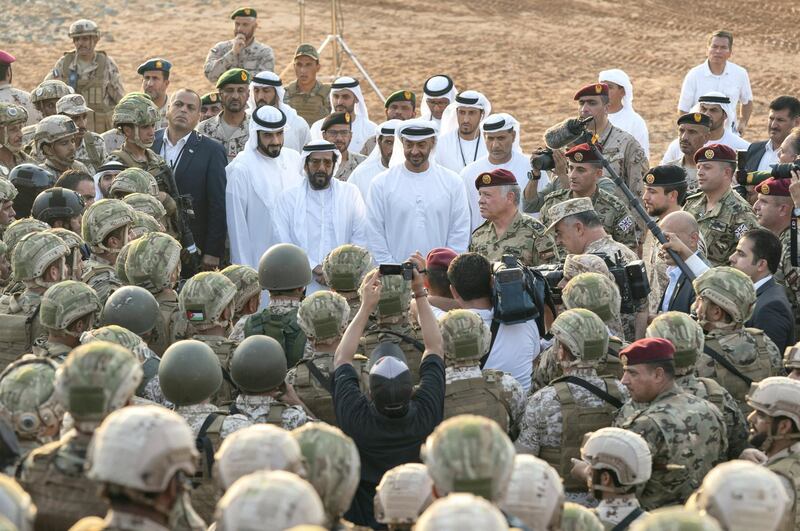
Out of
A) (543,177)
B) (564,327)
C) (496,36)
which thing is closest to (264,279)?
(564,327)

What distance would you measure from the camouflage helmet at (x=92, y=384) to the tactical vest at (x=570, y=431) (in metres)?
2.27

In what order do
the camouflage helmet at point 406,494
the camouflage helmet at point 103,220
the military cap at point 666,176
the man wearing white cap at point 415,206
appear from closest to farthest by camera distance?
the camouflage helmet at point 406,494
the camouflage helmet at point 103,220
the military cap at point 666,176
the man wearing white cap at point 415,206

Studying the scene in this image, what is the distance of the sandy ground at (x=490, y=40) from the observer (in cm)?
2164

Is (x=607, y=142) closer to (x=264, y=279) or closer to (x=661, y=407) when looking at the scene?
(x=264, y=279)

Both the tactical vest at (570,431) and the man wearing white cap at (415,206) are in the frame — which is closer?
the tactical vest at (570,431)

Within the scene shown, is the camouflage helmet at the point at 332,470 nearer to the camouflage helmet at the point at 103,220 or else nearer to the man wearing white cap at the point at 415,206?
the camouflage helmet at the point at 103,220

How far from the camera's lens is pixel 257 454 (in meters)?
4.36

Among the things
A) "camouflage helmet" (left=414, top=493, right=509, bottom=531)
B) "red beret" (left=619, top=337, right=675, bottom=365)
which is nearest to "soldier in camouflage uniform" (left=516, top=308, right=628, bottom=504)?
"red beret" (left=619, top=337, right=675, bottom=365)

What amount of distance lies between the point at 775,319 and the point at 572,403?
209 centimetres

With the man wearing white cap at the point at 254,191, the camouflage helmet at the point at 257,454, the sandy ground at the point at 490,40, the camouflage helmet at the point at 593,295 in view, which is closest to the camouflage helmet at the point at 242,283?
the camouflage helmet at the point at 593,295

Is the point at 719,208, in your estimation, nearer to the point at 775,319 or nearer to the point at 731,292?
the point at 775,319

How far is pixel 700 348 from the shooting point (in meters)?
6.42

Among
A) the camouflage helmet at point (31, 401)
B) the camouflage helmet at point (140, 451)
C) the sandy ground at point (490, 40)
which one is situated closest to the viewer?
the camouflage helmet at point (140, 451)

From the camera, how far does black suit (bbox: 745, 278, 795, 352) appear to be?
304 inches
